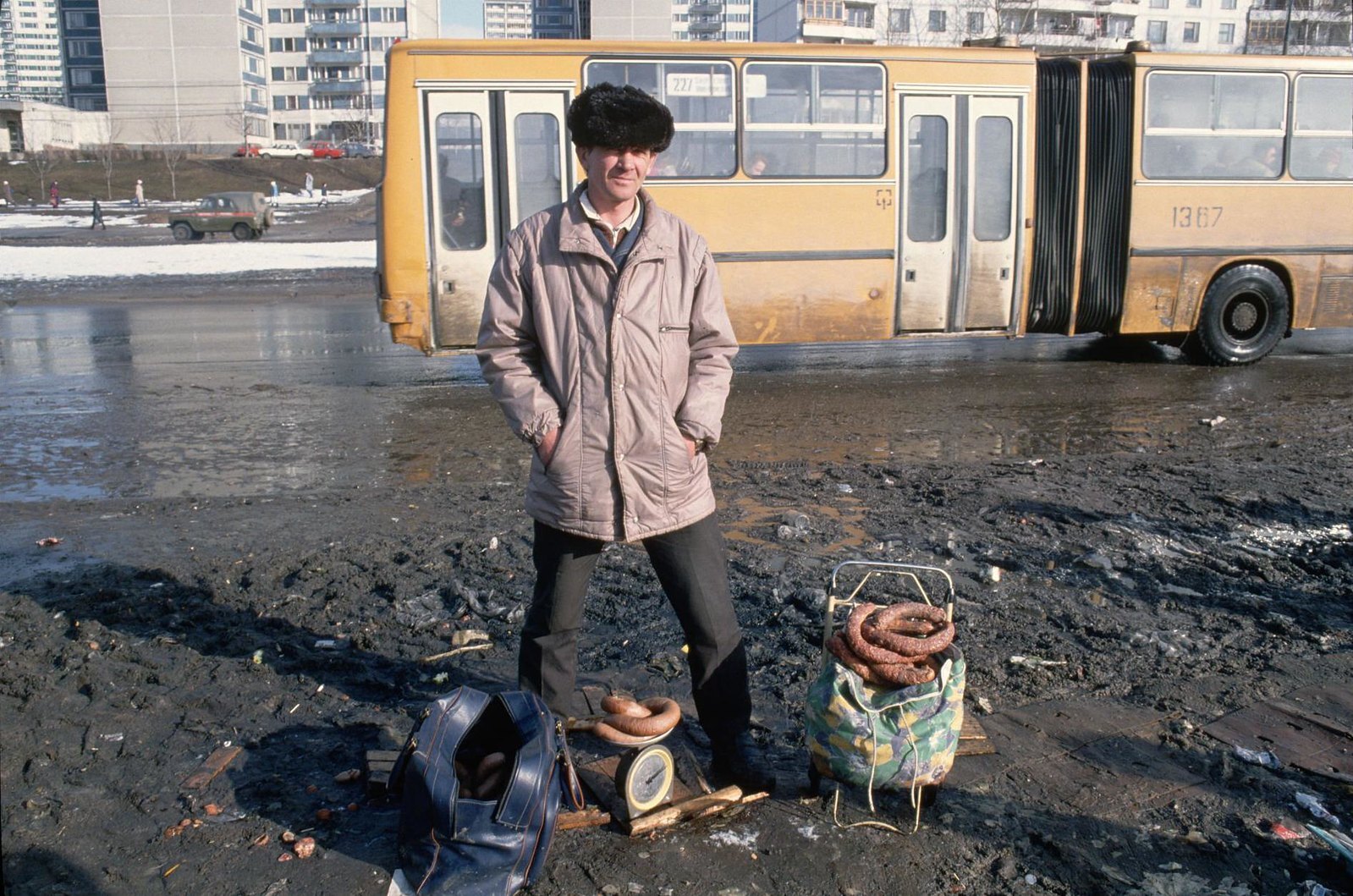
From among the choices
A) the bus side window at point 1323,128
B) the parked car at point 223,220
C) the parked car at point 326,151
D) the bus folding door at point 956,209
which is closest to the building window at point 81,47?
the parked car at point 326,151

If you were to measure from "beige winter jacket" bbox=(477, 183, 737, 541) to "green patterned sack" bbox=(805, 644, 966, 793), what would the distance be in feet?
2.28

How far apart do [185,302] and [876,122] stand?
46.0 ft

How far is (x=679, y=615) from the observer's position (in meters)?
3.48

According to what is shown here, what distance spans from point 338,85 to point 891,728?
10909cm

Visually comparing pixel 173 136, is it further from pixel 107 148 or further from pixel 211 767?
pixel 211 767

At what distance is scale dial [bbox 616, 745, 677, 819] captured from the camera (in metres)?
3.26

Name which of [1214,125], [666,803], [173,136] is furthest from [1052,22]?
[666,803]

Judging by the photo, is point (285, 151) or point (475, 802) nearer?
point (475, 802)

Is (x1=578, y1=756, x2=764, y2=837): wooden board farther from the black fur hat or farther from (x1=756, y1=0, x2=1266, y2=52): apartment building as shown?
(x1=756, y1=0, x2=1266, y2=52): apartment building

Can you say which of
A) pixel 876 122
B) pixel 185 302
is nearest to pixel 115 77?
pixel 185 302

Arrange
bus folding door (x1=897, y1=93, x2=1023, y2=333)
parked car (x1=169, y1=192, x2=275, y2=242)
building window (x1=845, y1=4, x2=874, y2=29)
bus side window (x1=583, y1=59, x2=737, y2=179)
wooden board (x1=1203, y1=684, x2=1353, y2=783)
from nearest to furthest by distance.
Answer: wooden board (x1=1203, y1=684, x2=1353, y2=783) → bus side window (x1=583, y1=59, x2=737, y2=179) → bus folding door (x1=897, y1=93, x2=1023, y2=333) → parked car (x1=169, y1=192, x2=275, y2=242) → building window (x1=845, y1=4, x2=874, y2=29)

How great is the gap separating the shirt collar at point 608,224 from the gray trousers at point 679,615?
0.88 meters

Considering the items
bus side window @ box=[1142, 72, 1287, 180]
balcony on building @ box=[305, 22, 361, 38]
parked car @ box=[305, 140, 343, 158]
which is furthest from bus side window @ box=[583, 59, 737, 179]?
balcony on building @ box=[305, 22, 361, 38]

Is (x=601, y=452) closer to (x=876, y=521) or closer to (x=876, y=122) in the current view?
(x=876, y=521)
